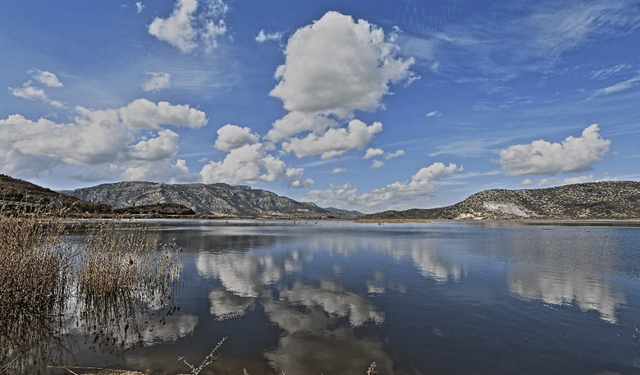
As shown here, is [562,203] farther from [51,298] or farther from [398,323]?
[51,298]

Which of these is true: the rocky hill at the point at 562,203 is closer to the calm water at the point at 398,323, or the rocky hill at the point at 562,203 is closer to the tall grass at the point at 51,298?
the calm water at the point at 398,323

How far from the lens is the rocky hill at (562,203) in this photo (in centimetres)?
13688

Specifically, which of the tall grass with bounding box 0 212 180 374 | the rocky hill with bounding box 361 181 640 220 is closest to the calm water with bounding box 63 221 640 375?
the tall grass with bounding box 0 212 180 374

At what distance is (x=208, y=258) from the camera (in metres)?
26.0

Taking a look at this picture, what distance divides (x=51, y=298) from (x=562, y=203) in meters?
196

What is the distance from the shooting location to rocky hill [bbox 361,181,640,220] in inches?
5389

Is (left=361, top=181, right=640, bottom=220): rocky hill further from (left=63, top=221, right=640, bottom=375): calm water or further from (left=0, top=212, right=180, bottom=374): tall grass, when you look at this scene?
(left=0, top=212, right=180, bottom=374): tall grass

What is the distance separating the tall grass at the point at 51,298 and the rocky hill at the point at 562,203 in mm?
170755

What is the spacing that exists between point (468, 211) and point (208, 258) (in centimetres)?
17949

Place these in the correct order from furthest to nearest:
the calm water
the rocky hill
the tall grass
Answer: the rocky hill < the tall grass < the calm water

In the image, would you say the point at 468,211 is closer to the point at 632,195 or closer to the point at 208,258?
the point at 632,195

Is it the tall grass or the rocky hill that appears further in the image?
the rocky hill

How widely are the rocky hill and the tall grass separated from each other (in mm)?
170755

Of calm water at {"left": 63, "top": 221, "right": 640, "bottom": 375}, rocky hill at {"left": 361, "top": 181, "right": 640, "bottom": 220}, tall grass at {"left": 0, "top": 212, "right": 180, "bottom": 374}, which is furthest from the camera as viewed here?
rocky hill at {"left": 361, "top": 181, "right": 640, "bottom": 220}
